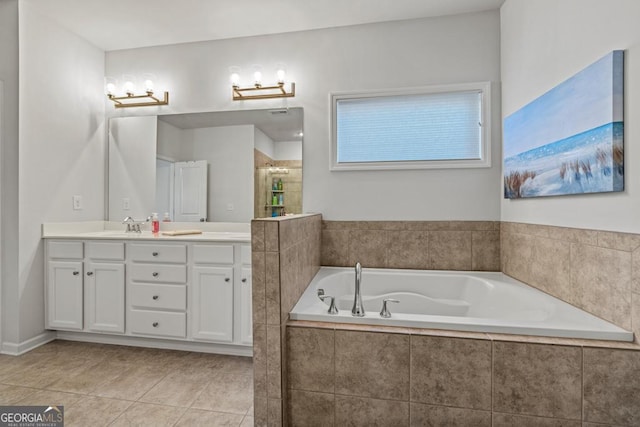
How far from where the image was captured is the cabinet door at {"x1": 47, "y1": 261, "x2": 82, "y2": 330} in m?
2.57

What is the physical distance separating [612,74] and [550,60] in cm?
56

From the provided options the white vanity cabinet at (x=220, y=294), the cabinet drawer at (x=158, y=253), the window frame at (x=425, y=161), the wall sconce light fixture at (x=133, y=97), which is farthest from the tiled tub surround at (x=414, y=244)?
the wall sconce light fixture at (x=133, y=97)

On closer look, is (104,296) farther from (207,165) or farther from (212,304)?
(207,165)

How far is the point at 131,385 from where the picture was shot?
200 cm

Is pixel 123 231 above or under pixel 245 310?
above

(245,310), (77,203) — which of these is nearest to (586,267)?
(245,310)

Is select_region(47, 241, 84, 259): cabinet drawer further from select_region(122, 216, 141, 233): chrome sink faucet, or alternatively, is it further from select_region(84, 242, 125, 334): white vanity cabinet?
select_region(122, 216, 141, 233): chrome sink faucet

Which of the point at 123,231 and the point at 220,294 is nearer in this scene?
the point at 220,294

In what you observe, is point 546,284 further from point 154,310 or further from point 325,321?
point 154,310

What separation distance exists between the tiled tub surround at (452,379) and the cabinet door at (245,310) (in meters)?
0.91

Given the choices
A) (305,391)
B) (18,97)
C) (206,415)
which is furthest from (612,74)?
(18,97)

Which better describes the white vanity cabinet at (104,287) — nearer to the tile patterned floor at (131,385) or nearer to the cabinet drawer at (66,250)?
the cabinet drawer at (66,250)

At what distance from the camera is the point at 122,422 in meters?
1.66

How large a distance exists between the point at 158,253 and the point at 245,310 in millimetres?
804
